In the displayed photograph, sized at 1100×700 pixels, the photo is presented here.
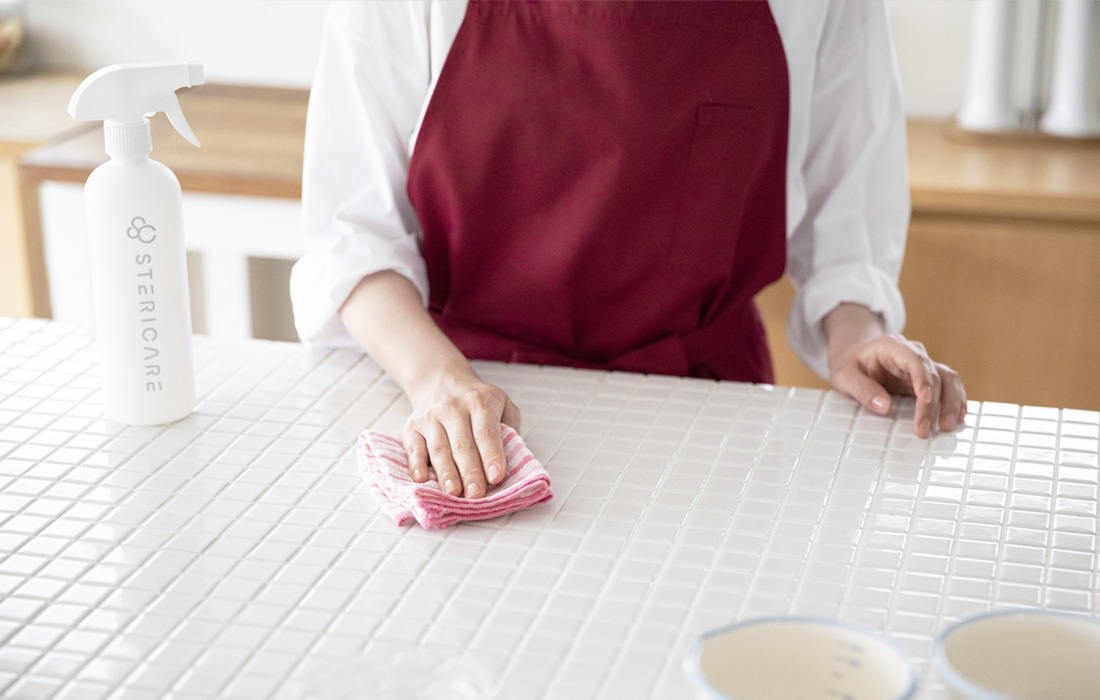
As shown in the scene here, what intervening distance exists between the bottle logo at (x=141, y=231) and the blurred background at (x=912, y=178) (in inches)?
33.8

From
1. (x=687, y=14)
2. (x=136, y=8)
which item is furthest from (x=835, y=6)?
(x=136, y=8)

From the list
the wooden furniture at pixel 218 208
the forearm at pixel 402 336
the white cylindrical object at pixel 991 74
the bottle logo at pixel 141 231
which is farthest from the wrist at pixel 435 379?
the white cylindrical object at pixel 991 74

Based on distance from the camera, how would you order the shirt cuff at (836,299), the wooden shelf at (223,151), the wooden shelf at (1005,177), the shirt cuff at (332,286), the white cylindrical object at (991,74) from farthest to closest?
the white cylindrical object at (991,74)
the wooden shelf at (223,151)
the wooden shelf at (1005,177)
the shirt cuff at (836,299)
the shirt cuff at (332,286)

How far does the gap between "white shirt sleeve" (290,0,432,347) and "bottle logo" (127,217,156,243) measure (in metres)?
0.26

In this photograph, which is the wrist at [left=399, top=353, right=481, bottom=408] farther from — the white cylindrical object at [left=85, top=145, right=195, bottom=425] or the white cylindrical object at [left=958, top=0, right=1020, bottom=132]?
the white cylindrical object at [left=958, top=0, right=1020, bottom=132]

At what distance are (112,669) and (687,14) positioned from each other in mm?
825

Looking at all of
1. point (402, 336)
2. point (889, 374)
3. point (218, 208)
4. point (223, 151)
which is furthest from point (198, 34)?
point (889, 374)

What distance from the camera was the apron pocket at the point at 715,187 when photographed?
3.84 ft

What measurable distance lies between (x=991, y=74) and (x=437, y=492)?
1490 mm

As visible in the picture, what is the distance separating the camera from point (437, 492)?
2.60ft

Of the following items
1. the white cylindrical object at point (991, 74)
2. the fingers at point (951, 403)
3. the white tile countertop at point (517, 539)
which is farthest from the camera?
the white cylindrical object at point (991, 74)

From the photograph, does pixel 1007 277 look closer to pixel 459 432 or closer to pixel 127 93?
pixel 459 432

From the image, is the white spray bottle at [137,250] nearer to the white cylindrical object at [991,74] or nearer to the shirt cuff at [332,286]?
the shirt cuff at [332,286]

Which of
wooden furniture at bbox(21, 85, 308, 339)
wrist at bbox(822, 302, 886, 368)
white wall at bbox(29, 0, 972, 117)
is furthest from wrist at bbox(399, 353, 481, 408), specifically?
white wall at bbox(29, 0, 972, 117)
